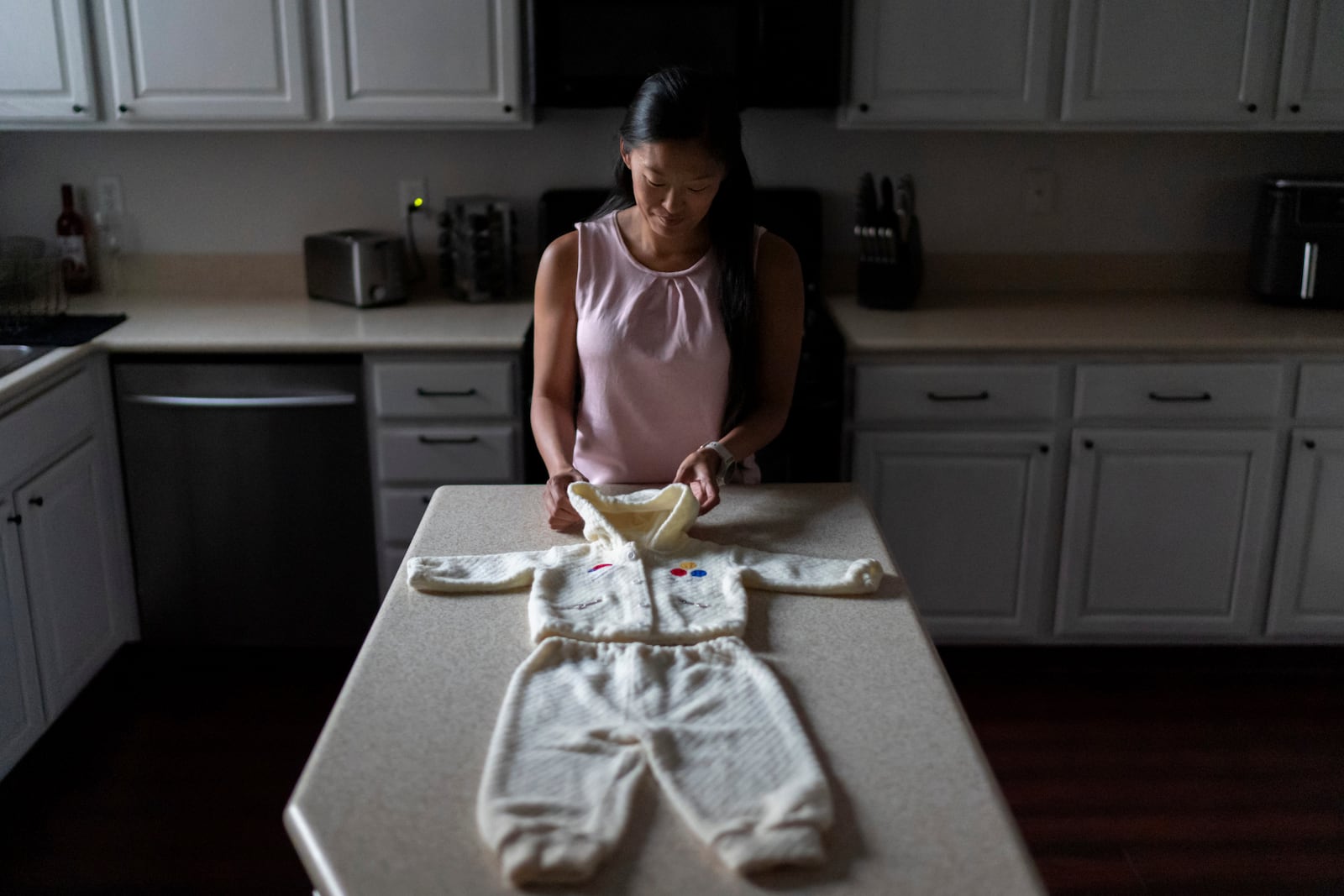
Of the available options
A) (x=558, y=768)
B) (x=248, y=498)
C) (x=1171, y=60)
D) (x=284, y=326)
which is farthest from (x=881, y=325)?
(x=558, y=768)

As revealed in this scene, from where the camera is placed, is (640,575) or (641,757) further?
(640,575)

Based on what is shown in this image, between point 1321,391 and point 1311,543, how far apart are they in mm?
369

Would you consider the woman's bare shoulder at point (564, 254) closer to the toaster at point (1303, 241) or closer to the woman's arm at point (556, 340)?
the woman's arm at point (556, 340)

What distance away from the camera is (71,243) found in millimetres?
3139

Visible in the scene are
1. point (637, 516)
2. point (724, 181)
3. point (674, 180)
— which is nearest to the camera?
point (637, 516)

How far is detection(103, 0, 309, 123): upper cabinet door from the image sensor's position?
2.76 metres

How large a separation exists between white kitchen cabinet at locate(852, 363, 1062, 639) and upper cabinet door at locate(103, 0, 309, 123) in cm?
147

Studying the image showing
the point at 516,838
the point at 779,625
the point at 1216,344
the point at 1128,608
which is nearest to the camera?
the point at 516,838

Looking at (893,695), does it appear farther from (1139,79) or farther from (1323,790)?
(1139,79)

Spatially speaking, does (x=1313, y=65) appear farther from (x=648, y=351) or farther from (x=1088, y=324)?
(x=648, y=351)

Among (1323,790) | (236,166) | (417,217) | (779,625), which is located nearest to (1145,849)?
(1323,790)

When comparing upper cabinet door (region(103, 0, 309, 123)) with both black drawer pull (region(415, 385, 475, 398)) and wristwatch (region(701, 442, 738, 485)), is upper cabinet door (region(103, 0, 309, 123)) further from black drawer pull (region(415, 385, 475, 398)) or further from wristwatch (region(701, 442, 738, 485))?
wristwatch (region(701, 442, 738, 485))

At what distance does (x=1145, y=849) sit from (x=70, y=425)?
2.30 meters

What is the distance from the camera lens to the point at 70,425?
2582 millimetres
